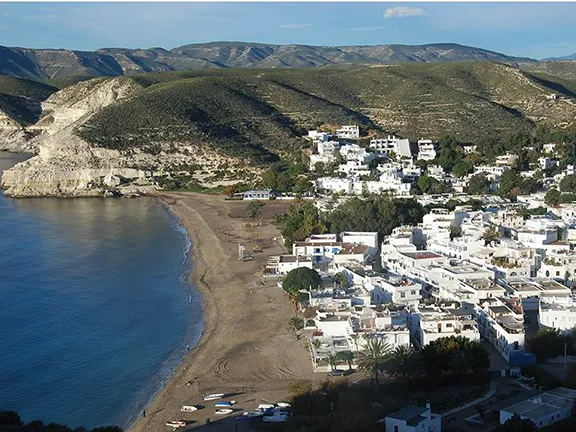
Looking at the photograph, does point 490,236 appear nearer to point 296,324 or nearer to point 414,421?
point 296,324

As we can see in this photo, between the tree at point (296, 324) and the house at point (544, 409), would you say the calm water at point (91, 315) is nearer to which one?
the tree at point (296, 324)

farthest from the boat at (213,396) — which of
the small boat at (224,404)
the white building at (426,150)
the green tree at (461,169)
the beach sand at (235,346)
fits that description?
the white building at (426,150)

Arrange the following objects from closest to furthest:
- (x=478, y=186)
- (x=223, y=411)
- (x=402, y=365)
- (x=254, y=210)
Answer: (x=223, y=411) → (x=402, y=365) → (x=254, y=210) → (x=478, y=186)

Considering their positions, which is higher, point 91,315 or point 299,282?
point 299,282

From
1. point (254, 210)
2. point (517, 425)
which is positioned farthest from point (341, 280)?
point (254, 210)

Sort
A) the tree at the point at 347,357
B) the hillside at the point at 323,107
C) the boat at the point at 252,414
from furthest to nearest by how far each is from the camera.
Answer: the hillside at the point at 323,107
the tree at the point at 347,357
the boat at the point at 252,414

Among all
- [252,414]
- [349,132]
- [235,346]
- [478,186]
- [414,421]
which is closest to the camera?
[414,421]

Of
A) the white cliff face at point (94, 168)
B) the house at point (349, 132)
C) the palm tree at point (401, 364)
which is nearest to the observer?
the palm tree at point (401, 364)
